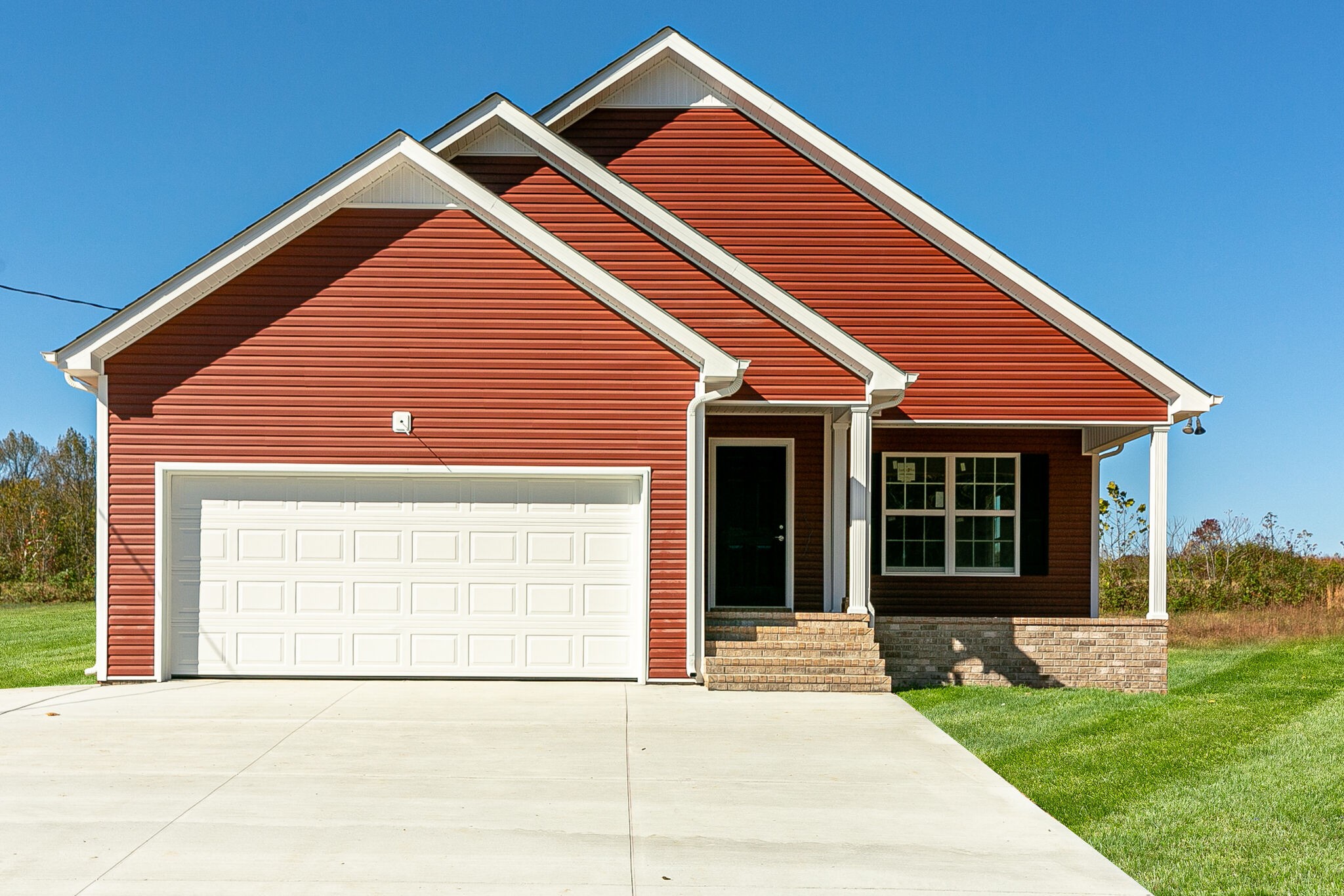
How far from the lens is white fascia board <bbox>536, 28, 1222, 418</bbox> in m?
12.9

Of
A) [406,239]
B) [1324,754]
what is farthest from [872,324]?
[1324,754]

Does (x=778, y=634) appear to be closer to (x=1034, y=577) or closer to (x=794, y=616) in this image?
(x=794, y=616)

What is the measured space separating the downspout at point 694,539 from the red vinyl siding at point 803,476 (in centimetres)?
285

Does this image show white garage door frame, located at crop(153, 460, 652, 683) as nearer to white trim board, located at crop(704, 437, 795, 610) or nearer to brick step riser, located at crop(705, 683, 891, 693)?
brick step riser, located at crop(705, 683, 891, 693)

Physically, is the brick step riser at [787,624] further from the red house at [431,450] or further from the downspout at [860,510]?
the downspout at [860,510]

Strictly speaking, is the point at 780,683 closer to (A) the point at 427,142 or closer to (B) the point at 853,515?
(B) the point at 853,515

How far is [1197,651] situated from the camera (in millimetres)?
16297

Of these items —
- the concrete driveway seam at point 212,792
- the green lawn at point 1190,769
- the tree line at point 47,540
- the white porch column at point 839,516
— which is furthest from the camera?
the tree line at point 47,540

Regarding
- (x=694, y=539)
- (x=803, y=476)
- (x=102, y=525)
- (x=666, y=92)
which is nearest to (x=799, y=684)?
(x=694, y=539)

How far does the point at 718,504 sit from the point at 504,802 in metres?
7.67

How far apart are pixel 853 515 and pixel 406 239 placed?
561 cm

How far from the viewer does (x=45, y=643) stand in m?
15.4

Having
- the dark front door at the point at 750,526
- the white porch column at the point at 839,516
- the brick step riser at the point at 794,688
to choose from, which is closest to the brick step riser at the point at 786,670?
the brick step riser at the point at 794,688

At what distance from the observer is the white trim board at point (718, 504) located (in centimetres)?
1398
